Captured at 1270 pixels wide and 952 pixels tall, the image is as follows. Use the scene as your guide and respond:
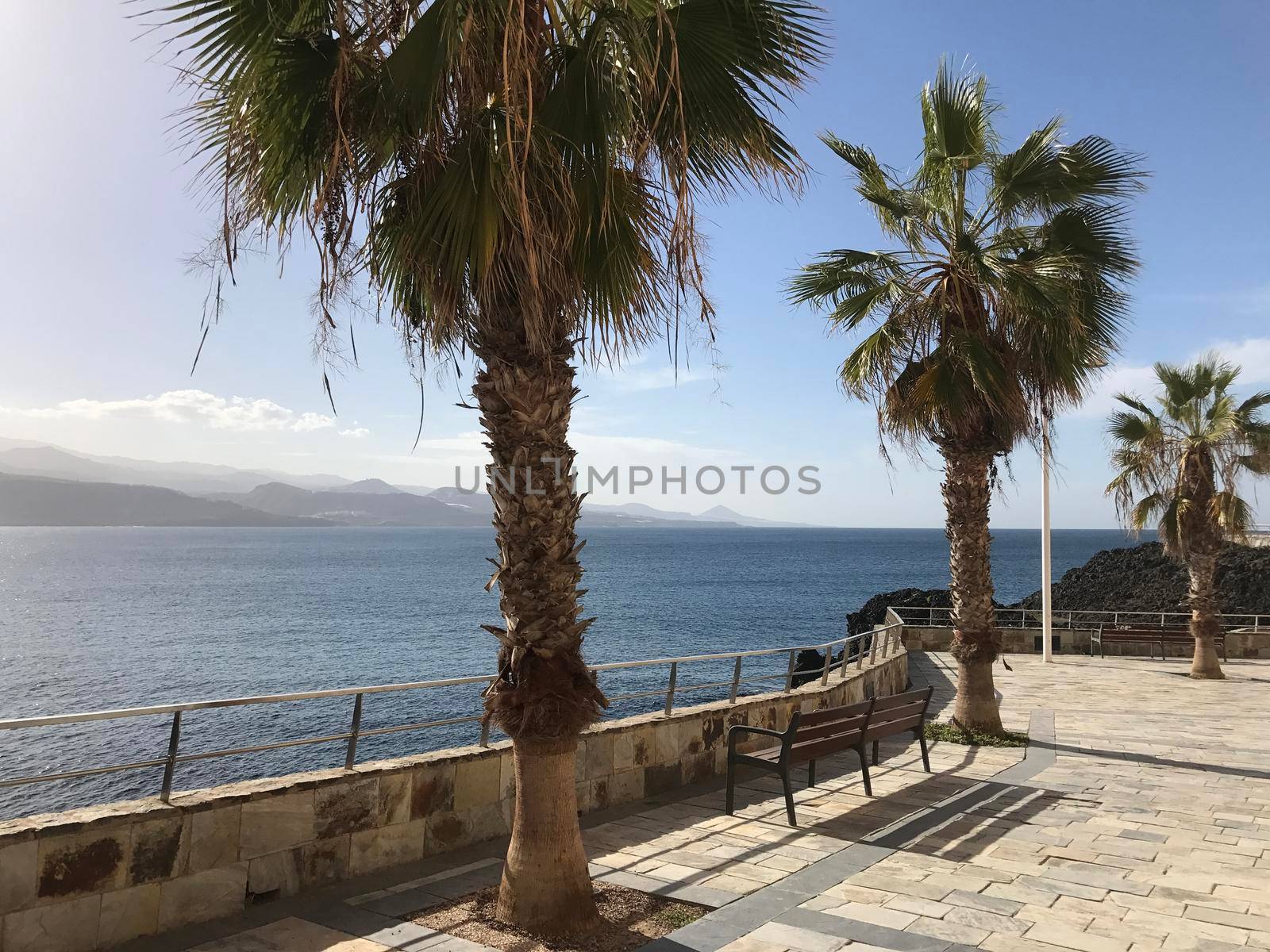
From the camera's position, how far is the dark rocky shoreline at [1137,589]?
37031mm

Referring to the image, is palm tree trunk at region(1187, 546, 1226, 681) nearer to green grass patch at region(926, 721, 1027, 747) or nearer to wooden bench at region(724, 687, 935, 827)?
green grass patch at region(926, 721, 1027, 747)

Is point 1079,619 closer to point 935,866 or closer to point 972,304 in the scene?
point 972,304

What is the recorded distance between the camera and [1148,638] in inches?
893

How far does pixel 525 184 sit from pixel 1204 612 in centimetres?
1934

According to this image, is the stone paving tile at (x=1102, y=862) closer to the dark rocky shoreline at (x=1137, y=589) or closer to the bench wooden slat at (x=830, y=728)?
the bench wooden slat at (x=830, y=728)

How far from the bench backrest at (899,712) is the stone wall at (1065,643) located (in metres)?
13.6

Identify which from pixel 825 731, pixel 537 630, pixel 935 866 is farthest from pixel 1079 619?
Result: pixel 537 630

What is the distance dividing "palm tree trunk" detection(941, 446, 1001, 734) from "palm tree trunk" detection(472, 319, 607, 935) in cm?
754

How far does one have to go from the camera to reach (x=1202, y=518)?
19.1 meters

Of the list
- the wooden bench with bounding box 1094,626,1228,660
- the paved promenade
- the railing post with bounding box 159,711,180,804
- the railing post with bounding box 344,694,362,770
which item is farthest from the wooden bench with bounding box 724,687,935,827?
the wooden bench with bounding box 1094,626,1228,660

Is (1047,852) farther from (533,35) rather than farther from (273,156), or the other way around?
(273,156)

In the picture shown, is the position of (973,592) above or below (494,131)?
below

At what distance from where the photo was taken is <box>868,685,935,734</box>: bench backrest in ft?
27.5

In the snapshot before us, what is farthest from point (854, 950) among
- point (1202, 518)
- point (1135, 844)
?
point (1202, 518)
